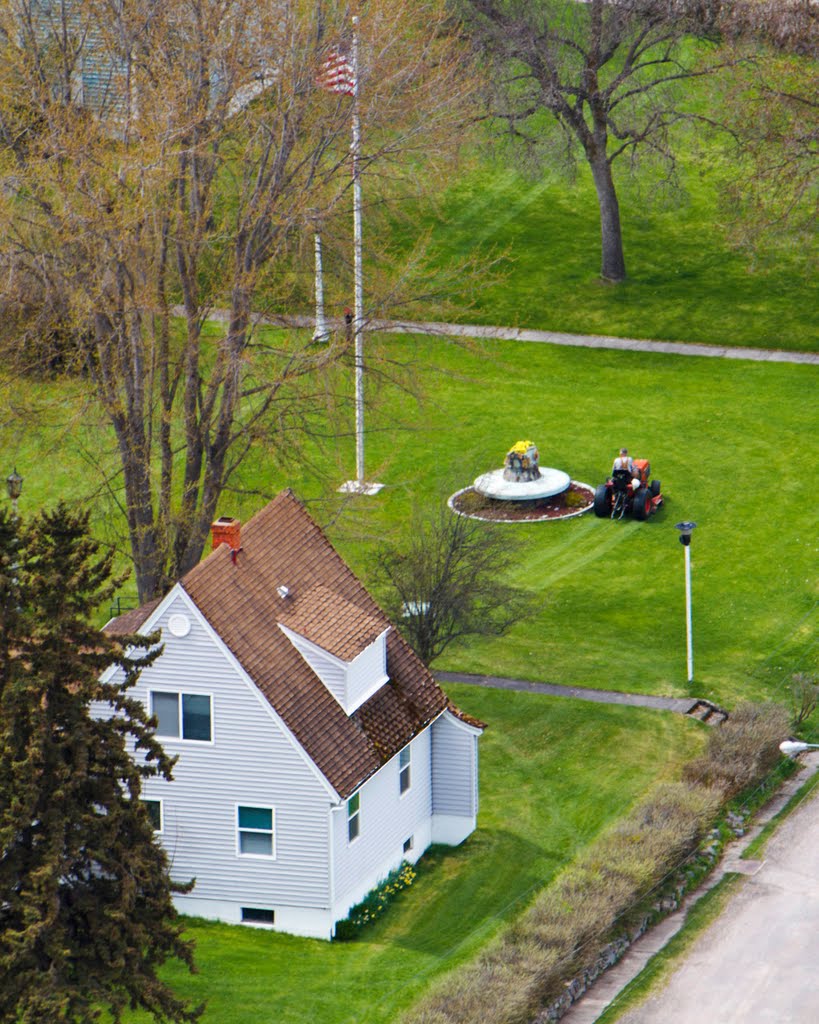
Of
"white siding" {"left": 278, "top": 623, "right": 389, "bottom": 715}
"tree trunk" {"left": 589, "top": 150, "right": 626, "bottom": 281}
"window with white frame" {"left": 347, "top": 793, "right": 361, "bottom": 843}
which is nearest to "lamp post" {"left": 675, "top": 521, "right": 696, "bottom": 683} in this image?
"white siding" {"left": 278, "top": 623, "right": 389, "bottom": 715}

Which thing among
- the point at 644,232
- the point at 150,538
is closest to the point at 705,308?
the point at 644,232

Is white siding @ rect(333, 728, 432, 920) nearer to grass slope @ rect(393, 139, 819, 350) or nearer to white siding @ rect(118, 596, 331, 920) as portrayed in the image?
white siding @ rect(118, 596, 331, 920)

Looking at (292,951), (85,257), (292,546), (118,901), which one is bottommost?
(292,951)

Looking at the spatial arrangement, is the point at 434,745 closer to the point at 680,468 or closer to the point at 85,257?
the point at 85,257

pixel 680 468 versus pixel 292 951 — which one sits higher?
pixel 680 468

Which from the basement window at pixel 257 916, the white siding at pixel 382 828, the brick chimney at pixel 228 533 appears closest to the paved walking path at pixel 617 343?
the white siding at pixel 382 828
